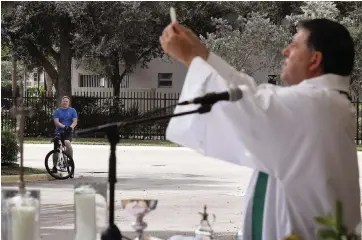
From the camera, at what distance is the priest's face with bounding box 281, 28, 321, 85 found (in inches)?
39.8

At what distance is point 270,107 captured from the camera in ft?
2.91

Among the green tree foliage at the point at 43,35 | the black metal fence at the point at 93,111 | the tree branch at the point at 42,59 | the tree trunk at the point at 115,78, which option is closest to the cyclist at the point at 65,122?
the black metal fence at the point at 93,111

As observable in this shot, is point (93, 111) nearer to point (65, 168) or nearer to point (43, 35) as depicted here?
point (43, 35)

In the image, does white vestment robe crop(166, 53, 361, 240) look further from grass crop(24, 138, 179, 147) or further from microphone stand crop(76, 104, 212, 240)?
grass crop(24, 138, 179, 147)

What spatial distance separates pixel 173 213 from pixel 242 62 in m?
8.84

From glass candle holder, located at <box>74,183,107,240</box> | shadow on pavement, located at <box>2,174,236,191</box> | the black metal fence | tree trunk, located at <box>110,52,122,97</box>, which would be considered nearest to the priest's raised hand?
glass candle holder, located at <box>74,183,107,240</box>

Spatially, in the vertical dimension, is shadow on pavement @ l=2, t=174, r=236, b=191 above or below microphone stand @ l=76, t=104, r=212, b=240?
below

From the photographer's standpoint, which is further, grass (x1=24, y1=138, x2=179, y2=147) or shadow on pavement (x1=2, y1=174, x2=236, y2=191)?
grass (x1=24, y1=138, x2=179, y2=147)

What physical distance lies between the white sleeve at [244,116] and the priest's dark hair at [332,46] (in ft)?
0.36

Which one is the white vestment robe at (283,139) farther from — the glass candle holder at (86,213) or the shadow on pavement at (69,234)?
the shadow on pavement at (69,234)

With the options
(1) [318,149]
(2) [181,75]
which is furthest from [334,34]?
(2) [181,75]

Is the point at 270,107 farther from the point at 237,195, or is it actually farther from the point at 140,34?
the point at 140,34

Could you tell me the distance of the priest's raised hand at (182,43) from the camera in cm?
91

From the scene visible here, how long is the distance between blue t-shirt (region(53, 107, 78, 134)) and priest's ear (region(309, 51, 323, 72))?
6217 millimetres
